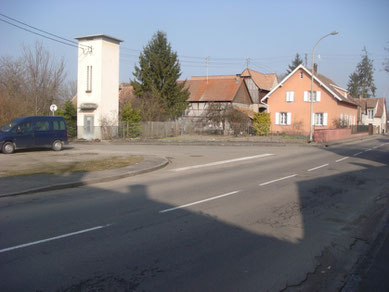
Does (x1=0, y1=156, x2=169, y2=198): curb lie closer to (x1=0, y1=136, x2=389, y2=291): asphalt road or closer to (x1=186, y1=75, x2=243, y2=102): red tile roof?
(x1=0, y1=136, x2=389, y2=291): asphalt road

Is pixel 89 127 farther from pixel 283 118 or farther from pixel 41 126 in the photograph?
pixel 283 118

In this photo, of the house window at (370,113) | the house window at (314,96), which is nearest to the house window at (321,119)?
the house window at (314,96)

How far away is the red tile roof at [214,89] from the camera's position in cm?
5342

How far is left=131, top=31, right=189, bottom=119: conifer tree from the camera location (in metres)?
45.7

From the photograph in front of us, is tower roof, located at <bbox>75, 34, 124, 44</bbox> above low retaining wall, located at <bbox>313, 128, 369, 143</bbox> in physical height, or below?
above

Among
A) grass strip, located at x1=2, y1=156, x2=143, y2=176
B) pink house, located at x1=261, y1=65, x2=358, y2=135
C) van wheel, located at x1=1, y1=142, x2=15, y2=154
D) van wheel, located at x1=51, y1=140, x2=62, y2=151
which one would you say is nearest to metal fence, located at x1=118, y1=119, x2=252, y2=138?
pink house, located at x1=261, y1=65, x2=358, y2=135

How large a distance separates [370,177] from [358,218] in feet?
21.5

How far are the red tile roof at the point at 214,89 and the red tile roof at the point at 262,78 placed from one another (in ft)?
33.1

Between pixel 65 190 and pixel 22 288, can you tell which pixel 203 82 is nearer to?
pixel 65 190

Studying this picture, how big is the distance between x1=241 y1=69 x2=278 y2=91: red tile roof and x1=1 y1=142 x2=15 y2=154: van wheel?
4983 centimetres

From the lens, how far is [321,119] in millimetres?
44969

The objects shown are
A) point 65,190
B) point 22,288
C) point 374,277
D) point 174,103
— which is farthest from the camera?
point 174,103

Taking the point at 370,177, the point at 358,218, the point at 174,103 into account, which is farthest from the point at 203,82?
the point at 358,218

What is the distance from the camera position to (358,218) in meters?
7.79
